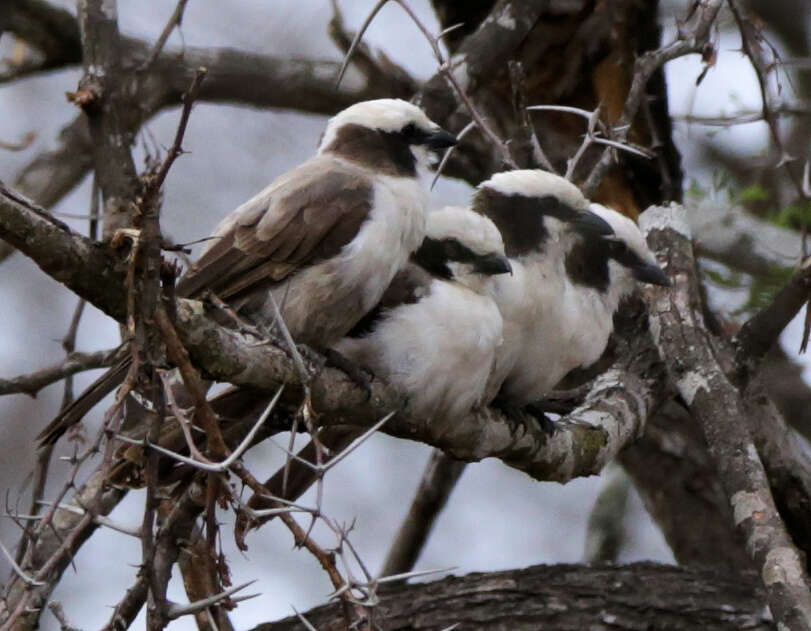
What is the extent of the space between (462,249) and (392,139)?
47 cm

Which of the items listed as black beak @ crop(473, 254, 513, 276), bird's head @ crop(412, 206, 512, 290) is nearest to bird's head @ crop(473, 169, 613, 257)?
bird's head @ crop(412, 206, 512, 290)

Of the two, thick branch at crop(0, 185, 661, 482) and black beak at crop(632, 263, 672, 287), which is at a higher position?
black beak at crop(632, 263, 672, 287)

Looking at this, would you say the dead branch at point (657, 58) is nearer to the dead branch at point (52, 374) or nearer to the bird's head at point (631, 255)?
the bird's head at point (631, 255)

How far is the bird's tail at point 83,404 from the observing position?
346 centimetres

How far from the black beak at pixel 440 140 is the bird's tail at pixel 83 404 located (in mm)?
1402

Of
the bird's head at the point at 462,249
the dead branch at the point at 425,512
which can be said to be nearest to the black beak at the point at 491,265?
the bird's head at the point at 462,249

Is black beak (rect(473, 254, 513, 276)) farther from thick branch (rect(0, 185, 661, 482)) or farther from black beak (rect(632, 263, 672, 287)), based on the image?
black beak (rect(632, 263, 672, 287))

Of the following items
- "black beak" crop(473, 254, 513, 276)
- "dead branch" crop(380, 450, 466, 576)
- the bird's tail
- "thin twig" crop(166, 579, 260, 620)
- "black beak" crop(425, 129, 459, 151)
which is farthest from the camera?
"dead branch" crop(380, 450, 466, 576)

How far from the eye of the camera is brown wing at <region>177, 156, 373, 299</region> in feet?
13.3

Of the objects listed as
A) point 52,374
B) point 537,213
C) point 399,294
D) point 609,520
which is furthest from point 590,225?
point 609,520

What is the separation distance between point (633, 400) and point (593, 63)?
6.27 ft

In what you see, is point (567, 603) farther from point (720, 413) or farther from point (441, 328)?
point (441, 328)

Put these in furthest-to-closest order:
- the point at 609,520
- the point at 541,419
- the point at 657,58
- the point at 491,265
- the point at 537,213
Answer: the point at 609,520, the point at 657,58, the point at 537,213, the point at 541,419, the point at 491,265

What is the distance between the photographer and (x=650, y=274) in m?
4.88
